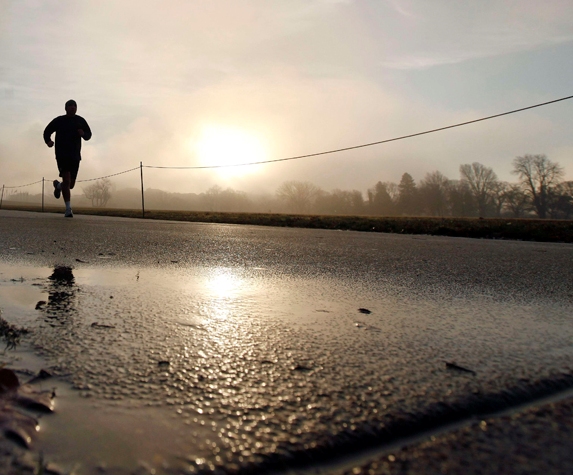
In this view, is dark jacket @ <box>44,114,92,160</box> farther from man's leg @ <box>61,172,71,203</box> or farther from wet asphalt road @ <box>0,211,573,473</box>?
wet asphalt road @ <box>0,211,573,473</box>

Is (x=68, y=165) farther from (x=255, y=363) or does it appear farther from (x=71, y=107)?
(x=255, y=363)

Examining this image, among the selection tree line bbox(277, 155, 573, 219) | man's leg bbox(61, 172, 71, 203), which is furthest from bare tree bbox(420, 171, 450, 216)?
man's leg bbox(61, 172, 71, 203)

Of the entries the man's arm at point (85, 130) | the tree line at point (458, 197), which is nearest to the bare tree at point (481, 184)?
the tree line at point (458, 197)

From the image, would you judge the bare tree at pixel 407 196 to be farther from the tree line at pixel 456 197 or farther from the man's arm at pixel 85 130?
the man's arm at pixel 85 130

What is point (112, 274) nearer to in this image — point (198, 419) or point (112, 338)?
point (112, 338)

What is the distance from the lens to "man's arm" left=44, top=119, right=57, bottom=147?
958cm

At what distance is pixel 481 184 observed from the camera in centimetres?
9106

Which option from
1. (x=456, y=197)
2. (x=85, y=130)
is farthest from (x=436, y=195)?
(x=85, y=130)

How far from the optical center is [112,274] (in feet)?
10.3

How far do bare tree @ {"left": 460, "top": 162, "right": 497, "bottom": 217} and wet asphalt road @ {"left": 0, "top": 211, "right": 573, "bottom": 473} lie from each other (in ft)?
309

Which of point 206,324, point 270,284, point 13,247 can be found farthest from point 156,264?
point 206,324

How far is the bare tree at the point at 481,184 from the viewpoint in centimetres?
9000

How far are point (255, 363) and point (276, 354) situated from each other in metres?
0.10

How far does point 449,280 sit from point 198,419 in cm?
276
